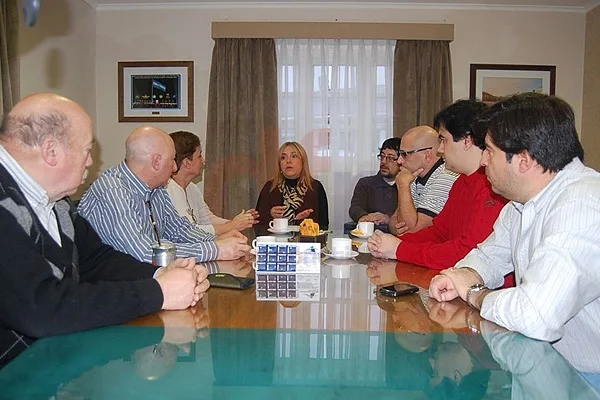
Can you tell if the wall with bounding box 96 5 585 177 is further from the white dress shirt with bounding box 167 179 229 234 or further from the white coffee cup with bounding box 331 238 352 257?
the white coffee cup with bounding box 331 238 352 257

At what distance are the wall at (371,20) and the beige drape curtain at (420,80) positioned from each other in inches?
6.9

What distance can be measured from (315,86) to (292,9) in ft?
2.24

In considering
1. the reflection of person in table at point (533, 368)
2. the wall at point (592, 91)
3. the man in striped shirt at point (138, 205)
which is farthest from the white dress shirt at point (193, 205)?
the wall at point (592, 91)

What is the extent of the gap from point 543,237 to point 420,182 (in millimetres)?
2179

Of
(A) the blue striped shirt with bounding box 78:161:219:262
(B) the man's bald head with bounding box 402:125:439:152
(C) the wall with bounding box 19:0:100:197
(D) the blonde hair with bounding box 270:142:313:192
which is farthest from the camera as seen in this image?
(D) the blonde hair with bounding box 270:142:313:192

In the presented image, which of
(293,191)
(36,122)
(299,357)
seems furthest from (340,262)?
(293,191)

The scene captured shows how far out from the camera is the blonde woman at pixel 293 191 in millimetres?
4262

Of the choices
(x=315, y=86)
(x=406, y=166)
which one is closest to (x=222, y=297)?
(x=406, y=166)

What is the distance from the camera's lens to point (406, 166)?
342 cm

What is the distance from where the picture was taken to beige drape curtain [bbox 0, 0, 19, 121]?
11.3 ft

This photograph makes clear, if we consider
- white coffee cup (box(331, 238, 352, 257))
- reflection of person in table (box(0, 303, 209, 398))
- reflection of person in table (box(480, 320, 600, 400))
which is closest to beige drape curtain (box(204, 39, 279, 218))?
white coffee cup (box(331, 238, 352, 257))

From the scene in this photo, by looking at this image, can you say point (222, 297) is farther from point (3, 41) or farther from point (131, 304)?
point (3, 41)

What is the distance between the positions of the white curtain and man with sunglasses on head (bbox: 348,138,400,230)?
1.54 feet

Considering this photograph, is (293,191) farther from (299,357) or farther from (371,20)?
(299,357)
